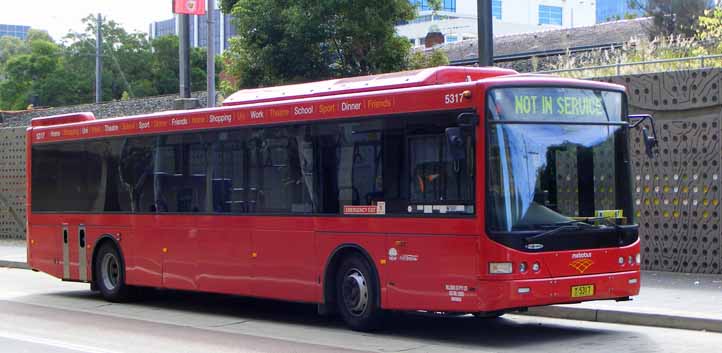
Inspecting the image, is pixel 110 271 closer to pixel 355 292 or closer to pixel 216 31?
pixel 355 292

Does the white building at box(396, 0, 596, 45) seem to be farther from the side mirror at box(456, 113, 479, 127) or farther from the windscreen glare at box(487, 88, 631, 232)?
the side mirror at box(456, 113, 479, 127)

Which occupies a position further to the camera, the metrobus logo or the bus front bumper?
the metrobus logo

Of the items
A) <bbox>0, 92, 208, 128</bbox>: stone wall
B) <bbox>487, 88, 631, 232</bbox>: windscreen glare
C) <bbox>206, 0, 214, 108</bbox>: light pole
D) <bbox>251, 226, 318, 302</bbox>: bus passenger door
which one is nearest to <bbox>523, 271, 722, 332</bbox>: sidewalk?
<bbox>487, 88, 631, 232</bbox>: windscreen glare

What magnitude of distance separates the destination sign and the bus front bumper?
182 cm

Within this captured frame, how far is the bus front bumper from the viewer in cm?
1175

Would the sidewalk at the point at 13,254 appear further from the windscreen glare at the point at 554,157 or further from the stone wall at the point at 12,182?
the windscreen glare at the point at 554,157

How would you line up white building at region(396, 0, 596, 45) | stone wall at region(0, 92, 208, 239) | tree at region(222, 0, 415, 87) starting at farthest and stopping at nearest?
1. white building at region(396, 0, 596, 45)
2. stone wall at region(0, 92, 208, 239)
3. tree at region(222, 0, 415, 87)

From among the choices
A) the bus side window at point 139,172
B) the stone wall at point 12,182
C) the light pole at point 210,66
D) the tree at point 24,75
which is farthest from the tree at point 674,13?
the tree at point 24,75

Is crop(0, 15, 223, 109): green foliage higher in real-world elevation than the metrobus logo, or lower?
higher

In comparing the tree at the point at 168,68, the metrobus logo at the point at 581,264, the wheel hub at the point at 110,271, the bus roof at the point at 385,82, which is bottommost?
the wheel hub at the point at 110,271

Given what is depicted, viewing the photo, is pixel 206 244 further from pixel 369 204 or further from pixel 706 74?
pixel 706 74

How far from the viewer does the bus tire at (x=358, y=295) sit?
13234mm

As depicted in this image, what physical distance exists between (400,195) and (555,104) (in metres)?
2.10

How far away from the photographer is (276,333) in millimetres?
13695
